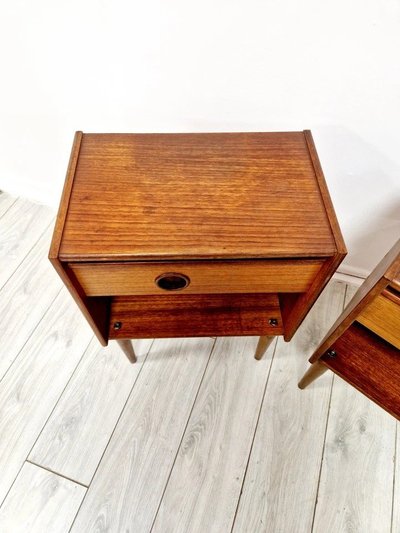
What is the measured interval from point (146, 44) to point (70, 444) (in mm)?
1013

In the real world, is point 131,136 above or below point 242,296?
above

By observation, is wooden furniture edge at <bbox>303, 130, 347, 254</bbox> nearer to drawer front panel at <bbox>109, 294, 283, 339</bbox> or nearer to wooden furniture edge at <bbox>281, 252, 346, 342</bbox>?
wooden furniture edge at <bbox>281, 252, 346, 342</bbox>

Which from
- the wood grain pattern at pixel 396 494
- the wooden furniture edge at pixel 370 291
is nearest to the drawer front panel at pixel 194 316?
the wooden furniture edge at pixel 370 291

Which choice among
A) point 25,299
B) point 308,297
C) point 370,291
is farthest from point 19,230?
point 370,291

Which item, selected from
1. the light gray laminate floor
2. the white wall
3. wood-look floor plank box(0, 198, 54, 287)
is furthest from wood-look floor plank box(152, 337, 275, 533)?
wood-look floor plank box(0, 198, 54, 287)

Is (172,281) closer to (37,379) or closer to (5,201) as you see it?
(37,379)

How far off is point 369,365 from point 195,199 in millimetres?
539

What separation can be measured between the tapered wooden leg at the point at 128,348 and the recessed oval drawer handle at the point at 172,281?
1.06 feet

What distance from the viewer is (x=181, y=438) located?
90 centimetres

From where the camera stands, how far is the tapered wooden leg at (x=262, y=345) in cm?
88

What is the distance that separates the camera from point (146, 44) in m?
0.71

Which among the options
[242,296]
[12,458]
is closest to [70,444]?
[12,458]

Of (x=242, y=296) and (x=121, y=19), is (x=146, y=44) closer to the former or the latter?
(x=121, y=19)

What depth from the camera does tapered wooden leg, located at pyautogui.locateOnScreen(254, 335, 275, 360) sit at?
2.87ft
